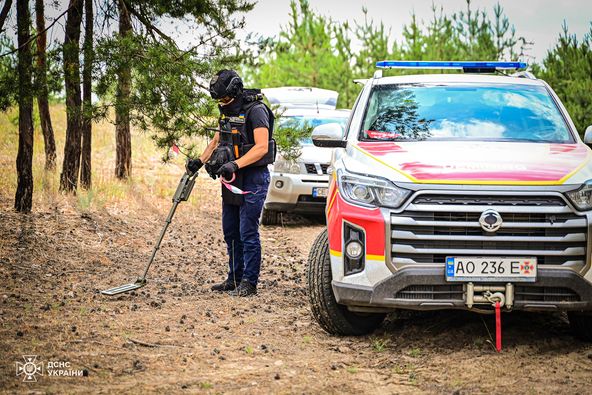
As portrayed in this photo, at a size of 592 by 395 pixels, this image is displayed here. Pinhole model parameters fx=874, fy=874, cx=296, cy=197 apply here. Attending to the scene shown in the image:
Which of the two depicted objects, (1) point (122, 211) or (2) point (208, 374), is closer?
(2) point (208, 374)

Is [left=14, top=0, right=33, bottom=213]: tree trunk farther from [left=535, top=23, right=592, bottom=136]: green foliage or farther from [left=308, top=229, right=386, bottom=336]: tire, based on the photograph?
[left=535, top=23, right=592, bottom=136]: green foliage

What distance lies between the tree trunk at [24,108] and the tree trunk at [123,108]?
3.73 feet

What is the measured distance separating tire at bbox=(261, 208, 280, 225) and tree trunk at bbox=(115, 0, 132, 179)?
263 cm

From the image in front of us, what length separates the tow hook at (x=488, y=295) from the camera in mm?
5438

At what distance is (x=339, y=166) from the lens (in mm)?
6164

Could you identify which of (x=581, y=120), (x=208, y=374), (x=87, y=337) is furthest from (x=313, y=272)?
(x=581, y=120)

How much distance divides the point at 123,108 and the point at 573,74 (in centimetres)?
1396

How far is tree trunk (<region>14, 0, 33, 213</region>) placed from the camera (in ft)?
36.6

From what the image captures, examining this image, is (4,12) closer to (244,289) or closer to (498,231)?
(244,289)

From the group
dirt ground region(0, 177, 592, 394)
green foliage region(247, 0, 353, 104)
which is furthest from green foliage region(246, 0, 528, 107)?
dirt ground region(0, 177, 592, 394)

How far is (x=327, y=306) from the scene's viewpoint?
20.0 ft

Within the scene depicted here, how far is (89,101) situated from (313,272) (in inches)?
277

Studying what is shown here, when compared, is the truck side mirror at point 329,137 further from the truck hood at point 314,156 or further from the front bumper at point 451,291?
the truck hood at point 314,156

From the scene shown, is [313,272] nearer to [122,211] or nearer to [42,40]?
[122,211]
